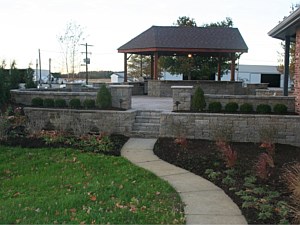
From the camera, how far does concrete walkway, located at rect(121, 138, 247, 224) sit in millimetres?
4750

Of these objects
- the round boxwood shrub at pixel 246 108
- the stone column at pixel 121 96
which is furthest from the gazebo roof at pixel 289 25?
the stone column at pixel 121 96

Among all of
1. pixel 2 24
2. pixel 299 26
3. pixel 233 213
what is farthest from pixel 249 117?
pixel 2 24

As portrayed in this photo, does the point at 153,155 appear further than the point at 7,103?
No

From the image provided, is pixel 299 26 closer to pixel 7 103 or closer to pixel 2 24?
pixel 7 103

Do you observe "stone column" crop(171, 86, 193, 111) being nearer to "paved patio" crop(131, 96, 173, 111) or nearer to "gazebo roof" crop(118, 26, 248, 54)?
"paved patio" crop(131, 96, 173, 111)

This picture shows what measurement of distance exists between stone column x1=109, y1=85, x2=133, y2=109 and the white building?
26.4m

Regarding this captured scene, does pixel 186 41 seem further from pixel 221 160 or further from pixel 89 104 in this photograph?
pixel 221 160

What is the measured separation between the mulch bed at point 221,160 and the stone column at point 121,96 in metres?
2.39

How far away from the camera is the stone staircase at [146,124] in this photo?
36.1 ft

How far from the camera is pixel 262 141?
962cm

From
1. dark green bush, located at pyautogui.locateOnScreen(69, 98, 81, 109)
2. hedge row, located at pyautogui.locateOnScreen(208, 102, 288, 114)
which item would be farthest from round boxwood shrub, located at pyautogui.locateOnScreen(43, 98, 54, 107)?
hedge row, located at pyautogui.locateOnScreen(208, 102, 288, 114)

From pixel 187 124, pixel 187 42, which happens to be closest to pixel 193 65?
pixel 187 42

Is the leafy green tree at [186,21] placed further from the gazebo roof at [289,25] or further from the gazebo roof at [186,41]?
the gazebo roof at [289,25]

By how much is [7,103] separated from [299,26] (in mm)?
9734
